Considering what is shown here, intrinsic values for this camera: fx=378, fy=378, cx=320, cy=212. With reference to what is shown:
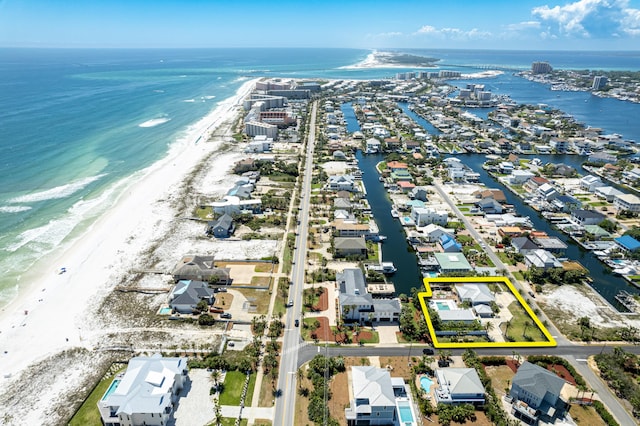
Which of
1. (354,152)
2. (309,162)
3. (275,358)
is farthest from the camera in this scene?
(354,152)

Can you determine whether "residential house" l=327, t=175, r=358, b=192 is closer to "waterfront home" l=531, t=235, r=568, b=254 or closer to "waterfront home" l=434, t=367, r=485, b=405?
"waterfront home" l=531, t=235, r=568, b=254

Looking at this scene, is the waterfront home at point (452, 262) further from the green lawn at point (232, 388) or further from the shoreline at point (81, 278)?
the shoreline at point (81, 278)

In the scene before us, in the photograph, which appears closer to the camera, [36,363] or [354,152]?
[36,363]

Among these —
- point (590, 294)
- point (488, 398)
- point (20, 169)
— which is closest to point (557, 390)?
point (488, 398)

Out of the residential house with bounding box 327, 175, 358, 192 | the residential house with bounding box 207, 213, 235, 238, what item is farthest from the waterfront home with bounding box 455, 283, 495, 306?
the residential house with bounding box 327, 175, 358, 192

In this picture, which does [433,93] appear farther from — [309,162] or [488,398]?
[488,398]

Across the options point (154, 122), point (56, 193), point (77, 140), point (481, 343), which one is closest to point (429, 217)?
point (481, 343)
